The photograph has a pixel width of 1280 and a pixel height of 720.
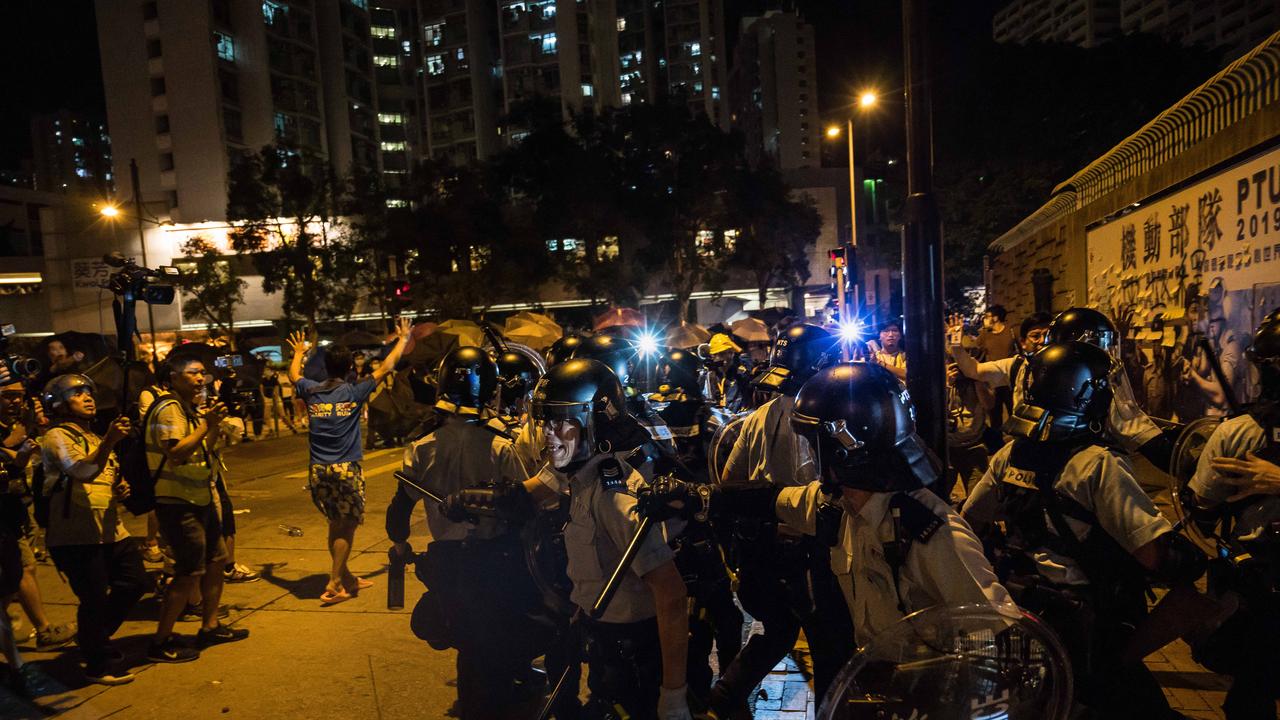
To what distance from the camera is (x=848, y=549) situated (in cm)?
261

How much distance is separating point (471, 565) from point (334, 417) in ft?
9.70

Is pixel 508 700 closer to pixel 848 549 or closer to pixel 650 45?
pixel 848 549

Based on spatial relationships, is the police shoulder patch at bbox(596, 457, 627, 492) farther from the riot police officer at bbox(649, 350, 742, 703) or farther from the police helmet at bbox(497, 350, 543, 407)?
the police helmet at bbox(497, 350, 543, 407)

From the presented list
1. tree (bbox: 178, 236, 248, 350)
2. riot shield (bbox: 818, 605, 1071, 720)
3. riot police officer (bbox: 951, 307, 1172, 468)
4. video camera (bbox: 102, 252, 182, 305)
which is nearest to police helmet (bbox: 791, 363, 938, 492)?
riot shield (bbox: 818, 605, 1071, 720)

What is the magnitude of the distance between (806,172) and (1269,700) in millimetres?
52111

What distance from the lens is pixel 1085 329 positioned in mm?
4988

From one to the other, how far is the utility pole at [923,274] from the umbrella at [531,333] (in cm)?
982

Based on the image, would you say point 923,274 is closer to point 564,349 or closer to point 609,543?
point 609,543

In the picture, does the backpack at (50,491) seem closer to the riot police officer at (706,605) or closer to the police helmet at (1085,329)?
the riot police officer at (706,605)

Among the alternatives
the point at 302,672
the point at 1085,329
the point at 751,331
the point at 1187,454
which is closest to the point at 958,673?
the point at 1187,454

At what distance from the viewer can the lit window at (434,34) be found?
266ft

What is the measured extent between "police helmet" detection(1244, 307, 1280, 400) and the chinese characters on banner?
4822 millimetres

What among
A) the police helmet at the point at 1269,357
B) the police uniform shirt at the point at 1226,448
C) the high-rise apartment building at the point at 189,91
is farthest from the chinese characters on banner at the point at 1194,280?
the high-rise apartment building at the point at 189,91

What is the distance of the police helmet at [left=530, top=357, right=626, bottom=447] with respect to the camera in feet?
10.5
